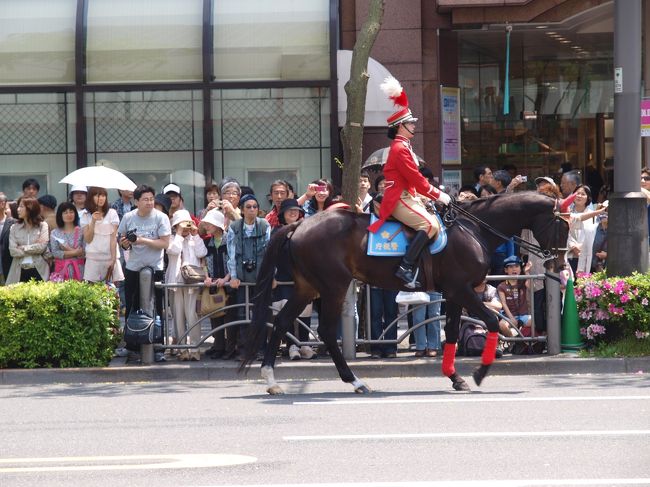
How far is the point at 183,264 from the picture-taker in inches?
573

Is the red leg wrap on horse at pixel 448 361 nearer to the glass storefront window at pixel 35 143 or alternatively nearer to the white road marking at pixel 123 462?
the white road marking at pixel 123 462

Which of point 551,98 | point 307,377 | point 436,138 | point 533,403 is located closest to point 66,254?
point 307,377

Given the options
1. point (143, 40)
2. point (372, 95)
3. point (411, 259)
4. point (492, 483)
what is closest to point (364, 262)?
point (411, 259)

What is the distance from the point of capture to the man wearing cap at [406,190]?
11.9 meters

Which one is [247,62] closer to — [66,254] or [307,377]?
[66,254]

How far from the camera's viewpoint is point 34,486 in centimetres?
779

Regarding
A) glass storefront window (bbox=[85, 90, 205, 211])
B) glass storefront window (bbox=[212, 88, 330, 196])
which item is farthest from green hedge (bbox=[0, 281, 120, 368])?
glass storefront window (bbox=[212, 88, 330, 196])

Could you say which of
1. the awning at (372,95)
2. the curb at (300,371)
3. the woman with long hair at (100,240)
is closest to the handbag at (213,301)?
the curb at (300,371)

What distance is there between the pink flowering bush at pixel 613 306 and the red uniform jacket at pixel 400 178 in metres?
2.65

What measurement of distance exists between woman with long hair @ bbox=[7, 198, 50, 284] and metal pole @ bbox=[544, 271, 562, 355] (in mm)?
6202

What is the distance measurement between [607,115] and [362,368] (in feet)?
45.1

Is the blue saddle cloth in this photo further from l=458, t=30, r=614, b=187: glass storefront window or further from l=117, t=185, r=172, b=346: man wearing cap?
l=458, t=30, r=614, b=187: glass storefront window

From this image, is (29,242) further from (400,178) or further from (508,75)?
(508,75)

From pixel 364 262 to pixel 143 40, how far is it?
9789 mm
